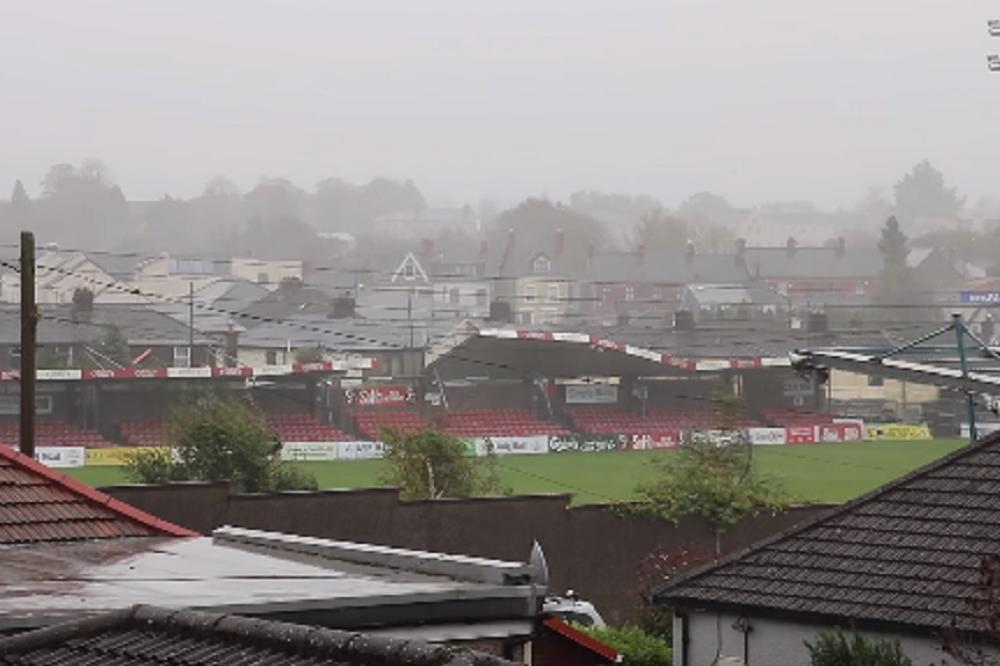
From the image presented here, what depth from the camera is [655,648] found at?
96.4 ft

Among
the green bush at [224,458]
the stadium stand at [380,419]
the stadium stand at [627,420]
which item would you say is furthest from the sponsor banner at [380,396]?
the green bush at [224,458]

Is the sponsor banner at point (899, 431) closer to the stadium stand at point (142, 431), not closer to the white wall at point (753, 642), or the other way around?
the stadium stand at point (142, 431)

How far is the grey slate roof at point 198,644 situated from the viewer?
8281mm

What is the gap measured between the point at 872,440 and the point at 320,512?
240ft

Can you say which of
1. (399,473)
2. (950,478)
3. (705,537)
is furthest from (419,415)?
(950,478)

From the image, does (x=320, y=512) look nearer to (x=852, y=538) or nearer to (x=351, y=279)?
(x=852, y=538)

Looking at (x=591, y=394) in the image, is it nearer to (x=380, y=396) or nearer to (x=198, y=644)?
(x=380, y=396)

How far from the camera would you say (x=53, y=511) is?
1543 cm

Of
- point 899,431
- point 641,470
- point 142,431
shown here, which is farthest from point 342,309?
point 641,470

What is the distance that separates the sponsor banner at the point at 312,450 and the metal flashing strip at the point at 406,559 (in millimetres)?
73532

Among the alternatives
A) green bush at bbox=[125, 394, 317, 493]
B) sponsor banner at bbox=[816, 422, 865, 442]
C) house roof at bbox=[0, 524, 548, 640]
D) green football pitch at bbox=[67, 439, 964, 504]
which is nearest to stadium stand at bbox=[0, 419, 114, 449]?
green football pitch at bbox=[67, 439, 964, 504]

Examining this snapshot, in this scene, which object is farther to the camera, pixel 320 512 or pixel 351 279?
pixel 351 279

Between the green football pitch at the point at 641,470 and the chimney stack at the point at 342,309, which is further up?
the chimney stack at the point at 342,309

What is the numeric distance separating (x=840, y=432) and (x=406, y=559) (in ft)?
307
